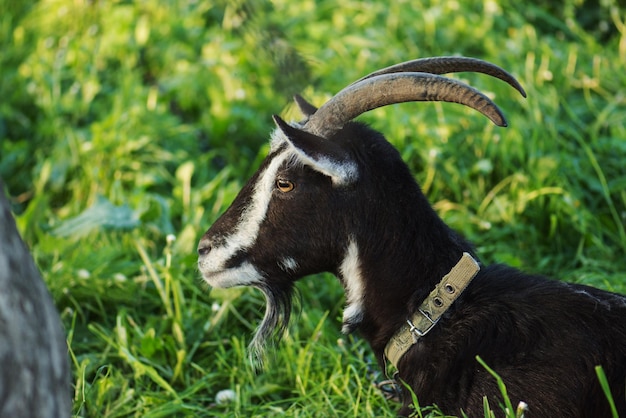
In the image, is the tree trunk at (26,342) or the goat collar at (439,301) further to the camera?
the goat collar at (439,301)

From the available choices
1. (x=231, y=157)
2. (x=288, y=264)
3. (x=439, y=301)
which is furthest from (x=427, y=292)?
(x=231, y=157)

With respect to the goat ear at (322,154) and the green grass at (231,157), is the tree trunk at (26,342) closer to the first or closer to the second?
the green grass at (231,157)

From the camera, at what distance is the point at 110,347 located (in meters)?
4.14

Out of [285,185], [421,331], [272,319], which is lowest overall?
[272,319]

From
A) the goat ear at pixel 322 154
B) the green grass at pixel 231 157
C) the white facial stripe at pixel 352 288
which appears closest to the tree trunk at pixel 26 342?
the green grass at pixel 231 157

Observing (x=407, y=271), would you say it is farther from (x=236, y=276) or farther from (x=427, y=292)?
(x=236, y=276)

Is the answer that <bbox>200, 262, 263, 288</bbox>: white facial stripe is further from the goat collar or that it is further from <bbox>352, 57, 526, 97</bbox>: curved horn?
<bbox>352, 57, 526, 97</bbox>: curved horn

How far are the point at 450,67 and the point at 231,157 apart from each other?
293 centimetres

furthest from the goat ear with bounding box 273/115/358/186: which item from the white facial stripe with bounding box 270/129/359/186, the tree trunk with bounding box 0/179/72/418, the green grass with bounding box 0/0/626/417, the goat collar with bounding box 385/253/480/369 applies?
the tree trunk with bounding box 0/179/72/418

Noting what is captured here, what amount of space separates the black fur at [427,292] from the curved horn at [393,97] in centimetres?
8

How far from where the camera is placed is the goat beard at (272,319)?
351 cm

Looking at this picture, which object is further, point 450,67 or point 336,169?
point 450,67

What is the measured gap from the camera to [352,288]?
336 cm

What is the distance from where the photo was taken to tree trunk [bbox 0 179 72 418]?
218cm
